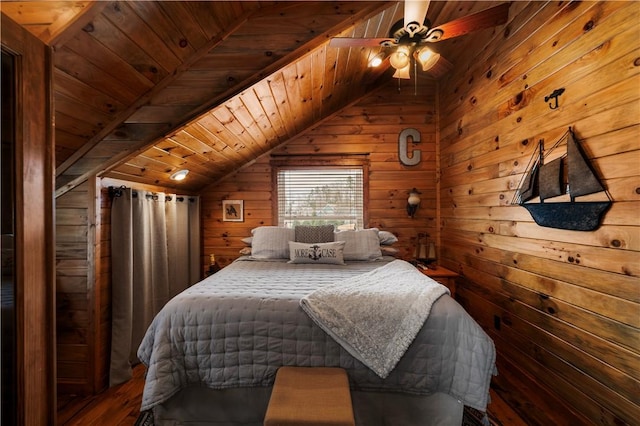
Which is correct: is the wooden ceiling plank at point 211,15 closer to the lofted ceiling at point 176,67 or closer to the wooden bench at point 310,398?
the lofted ceiling at point 176,67

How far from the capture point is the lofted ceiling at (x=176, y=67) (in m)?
1.22

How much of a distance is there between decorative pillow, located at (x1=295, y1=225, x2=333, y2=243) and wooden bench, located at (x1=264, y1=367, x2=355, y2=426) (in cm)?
152

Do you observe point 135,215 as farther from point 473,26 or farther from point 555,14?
point 555,14

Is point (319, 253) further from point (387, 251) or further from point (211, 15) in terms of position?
point (211, 15)

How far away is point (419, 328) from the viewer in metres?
1.41

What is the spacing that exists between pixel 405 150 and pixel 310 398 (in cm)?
296

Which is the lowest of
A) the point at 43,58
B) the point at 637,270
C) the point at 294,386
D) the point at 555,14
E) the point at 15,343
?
the point at 294,386

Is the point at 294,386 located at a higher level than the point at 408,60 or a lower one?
lower

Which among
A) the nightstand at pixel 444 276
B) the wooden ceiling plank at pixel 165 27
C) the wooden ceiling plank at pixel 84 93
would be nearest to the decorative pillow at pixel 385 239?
the nightstand at pixel 444 276

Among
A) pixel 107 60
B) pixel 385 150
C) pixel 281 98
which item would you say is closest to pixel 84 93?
pixel 107 60

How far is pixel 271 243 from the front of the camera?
2871 millimetres

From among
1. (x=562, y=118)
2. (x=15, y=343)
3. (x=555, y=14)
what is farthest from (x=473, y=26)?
(x=15, y=343)

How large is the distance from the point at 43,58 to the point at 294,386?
154 cm

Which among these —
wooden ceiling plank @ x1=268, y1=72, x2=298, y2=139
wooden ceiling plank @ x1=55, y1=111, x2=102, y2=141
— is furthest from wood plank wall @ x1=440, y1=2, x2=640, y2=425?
wooden ceiling plank @ x1=55, y1=111, x2=102, y2=141
